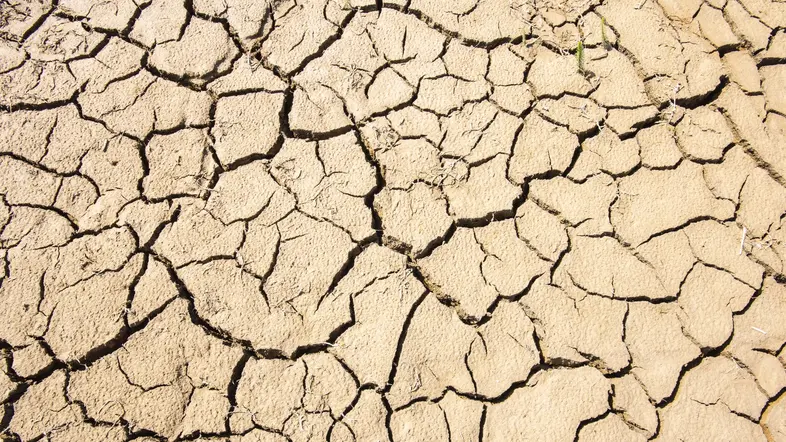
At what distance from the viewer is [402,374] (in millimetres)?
1874

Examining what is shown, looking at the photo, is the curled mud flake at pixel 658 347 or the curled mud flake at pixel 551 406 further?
the curled mud flake at pixel 658 347

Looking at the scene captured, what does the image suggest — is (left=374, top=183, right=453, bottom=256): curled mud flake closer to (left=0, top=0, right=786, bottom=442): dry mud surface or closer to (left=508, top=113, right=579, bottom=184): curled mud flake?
(left=0, top=0, right=786, bottom=442): dry mud surface

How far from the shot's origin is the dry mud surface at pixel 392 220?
185 cm

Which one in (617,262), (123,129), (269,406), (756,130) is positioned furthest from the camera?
(756,130)

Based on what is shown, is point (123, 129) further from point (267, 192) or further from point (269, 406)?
point (269, 406)

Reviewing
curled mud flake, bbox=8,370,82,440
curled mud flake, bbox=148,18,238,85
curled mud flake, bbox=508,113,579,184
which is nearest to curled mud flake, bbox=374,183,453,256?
curled mud flake, bbox=508,113,579,184

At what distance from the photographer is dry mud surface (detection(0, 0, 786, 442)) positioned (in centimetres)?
185

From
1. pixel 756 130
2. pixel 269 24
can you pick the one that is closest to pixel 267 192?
pixel 269 24

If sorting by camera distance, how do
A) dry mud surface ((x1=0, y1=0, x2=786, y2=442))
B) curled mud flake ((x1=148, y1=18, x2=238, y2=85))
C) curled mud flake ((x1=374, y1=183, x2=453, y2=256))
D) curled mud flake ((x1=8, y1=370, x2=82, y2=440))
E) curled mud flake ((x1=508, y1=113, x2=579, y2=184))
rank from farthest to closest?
1. curled mud flake ((x1=148, y1=18, x2=238, y2=85))
2. curled mud flake ((x1=508, y1=113, x2=579, y2=184))
3. curled mud flake ((x1=374, y1=183, x2=453, y2=256))
4. dry mud surface ((x1=0, y1=0, x2=786, y2=442))
5. curled mud flake ((x1=8, y1=370, x2=82, y2=440))

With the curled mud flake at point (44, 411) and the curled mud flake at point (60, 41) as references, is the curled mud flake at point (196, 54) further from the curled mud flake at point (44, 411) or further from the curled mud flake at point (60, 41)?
the curled mud flake at point (44, 411)

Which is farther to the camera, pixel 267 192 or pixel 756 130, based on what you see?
pixel 756 130

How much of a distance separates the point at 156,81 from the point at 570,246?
1.80 metres

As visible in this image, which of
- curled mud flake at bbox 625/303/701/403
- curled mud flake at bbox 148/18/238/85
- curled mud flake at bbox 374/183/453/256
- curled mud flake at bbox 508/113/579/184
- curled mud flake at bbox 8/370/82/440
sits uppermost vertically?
curled mud flake at bbox 148/18/238/85

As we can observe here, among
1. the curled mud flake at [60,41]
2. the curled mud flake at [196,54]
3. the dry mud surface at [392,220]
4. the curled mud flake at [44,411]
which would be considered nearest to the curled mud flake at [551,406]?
the dry mud surface at [392,220]
